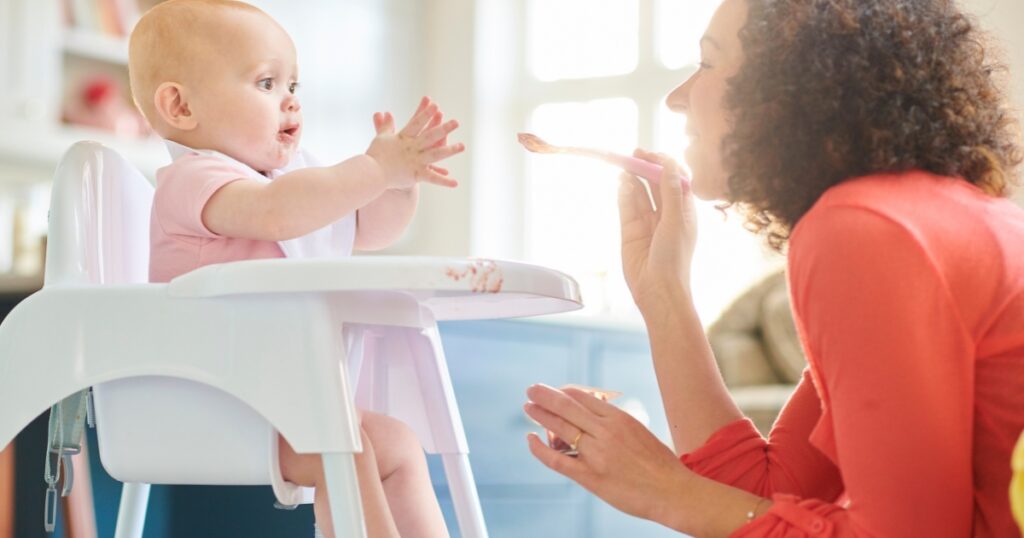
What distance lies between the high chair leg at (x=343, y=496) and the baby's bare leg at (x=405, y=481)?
18cm

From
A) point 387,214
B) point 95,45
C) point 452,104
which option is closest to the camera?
point 387,214

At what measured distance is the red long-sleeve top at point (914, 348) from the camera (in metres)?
0.77

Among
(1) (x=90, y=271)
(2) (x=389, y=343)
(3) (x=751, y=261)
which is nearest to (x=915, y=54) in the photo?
(2) (x=389, y=343)

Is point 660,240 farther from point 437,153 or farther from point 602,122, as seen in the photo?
point 602,122

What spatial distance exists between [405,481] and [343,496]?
0.21 m

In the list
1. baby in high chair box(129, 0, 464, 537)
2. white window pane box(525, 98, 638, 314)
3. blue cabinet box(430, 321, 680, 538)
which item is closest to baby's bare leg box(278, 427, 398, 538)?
baby in high chair box(129, 0, 464, 537)

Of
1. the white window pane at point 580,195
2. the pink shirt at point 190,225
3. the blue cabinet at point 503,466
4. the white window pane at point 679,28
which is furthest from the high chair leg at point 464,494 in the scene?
the white window pane at point 679,28

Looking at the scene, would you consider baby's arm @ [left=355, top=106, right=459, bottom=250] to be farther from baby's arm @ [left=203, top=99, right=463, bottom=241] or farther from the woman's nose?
the woman's nose

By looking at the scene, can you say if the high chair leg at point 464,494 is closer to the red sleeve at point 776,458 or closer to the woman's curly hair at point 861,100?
the red sleeve at point 776,458

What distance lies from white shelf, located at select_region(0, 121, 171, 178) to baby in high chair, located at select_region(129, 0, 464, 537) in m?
1.93

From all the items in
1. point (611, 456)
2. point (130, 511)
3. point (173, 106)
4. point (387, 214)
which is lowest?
point (130, 511)

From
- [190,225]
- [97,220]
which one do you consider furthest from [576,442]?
[97,220]

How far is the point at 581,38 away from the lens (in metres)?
4.19

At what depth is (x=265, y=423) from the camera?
90cm
